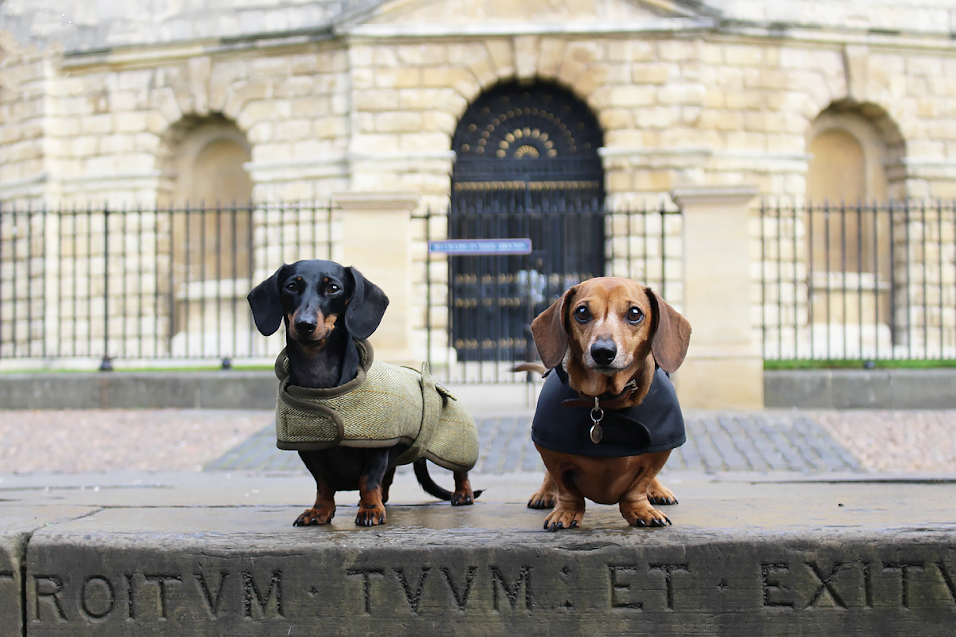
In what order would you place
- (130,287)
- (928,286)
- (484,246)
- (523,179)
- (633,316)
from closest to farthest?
1. (633,316)
2. (484,246)
3. (523,179)
4. (928,286)
5. (130,287)

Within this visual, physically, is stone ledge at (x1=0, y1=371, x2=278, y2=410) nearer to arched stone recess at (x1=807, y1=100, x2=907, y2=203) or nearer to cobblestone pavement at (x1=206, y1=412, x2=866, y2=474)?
cobblestone pavement at (x1=206, y1=412, x2=866, y2=474)

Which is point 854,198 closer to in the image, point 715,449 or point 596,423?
point 715,449

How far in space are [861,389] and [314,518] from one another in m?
7.45

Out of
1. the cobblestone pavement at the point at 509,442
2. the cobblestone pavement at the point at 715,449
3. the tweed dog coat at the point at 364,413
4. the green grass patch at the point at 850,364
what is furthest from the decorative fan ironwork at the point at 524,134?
the tweed dog coat at the point at 364,413

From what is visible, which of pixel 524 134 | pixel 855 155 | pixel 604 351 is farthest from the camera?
pixel 855 155

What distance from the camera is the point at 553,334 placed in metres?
2.77

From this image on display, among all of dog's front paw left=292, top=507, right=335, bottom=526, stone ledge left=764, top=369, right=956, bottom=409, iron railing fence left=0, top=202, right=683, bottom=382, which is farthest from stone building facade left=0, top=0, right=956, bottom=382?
dog's front paw left=292, top=507, right=335, bottom=526

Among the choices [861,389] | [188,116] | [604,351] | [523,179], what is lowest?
[861,389]

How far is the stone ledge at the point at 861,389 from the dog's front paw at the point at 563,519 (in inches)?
251

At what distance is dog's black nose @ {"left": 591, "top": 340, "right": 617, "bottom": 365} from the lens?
2.52m

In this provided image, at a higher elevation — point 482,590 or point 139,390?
point 139,390

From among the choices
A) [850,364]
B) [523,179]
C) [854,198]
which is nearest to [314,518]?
[850,364]

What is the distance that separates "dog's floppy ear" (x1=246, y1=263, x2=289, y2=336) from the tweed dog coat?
0.16 meters

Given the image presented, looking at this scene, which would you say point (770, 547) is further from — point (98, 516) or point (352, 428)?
point (98, 516)
